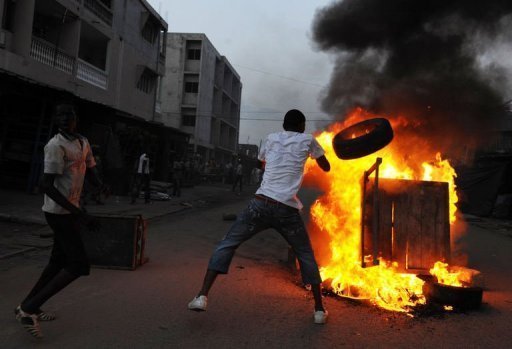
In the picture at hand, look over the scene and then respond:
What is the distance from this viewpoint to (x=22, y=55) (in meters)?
14.6

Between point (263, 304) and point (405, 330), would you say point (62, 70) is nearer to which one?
point (263, 304)

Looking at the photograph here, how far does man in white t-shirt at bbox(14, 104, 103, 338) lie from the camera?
10.8ft

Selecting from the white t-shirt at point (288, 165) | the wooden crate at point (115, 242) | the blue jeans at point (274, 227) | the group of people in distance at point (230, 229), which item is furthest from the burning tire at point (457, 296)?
the wooden crate at point (115, 242)

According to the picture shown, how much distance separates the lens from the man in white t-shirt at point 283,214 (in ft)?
12.8

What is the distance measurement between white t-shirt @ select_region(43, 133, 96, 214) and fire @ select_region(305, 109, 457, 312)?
9.52ft

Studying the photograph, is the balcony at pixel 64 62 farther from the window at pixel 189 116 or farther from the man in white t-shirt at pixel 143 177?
the window at pixel 189 116

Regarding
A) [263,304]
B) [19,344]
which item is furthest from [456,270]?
[19,344]

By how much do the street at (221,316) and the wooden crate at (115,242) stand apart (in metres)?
0.18

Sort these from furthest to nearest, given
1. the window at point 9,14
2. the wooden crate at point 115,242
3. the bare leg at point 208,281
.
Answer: the window at point 9,14, the wooden crate at point 115,242, the bare leg at point 208,281

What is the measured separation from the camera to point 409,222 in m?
5.36

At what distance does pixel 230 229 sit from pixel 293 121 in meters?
1.14

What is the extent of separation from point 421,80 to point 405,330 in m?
5.19

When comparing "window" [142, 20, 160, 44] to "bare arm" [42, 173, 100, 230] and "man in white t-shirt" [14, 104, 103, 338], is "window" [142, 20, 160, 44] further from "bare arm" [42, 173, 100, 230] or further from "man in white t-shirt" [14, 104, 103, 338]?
"bare arm" [42, 173, 100, 230]

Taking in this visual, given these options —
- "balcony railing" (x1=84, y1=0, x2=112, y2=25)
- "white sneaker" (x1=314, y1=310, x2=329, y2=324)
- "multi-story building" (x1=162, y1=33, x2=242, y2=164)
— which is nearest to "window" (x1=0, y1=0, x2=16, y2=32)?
"balcony railing" (x1=84, y1=0, x2=112, y2=25)
